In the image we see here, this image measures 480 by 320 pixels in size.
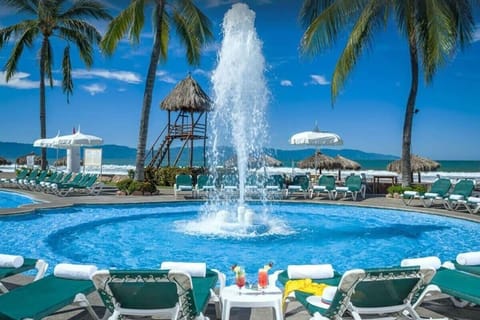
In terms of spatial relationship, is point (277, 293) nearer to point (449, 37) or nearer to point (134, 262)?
point (134, 262)

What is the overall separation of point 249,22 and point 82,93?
54.1 m

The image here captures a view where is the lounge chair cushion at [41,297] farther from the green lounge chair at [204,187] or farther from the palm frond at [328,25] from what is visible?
the palm frond at [328,25]

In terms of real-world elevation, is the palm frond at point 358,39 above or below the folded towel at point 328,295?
above

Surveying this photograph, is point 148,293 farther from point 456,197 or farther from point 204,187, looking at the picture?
point 204,187

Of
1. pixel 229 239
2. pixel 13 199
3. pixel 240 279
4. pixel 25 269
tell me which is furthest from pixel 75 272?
pixel 13 199

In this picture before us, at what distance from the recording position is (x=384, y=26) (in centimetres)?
1560

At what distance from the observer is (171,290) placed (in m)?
3.43

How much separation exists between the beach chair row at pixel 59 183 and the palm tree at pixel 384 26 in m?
9.13

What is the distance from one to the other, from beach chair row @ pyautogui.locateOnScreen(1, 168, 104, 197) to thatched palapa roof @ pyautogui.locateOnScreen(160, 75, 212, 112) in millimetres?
6851

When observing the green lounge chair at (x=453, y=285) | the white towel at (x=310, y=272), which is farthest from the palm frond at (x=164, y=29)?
the green lounge chair at (x=453, y=285)

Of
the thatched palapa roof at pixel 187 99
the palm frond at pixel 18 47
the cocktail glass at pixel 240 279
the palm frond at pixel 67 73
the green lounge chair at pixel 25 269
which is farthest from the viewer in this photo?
the palm frond at pixel 67 73

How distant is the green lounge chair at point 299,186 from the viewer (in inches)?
637

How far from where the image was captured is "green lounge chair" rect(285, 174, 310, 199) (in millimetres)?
16172

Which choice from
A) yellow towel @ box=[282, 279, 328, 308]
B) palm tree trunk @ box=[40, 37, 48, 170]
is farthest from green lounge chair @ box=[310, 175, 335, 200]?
palm tree trunk @ box=[40, 37, 48, 170]
